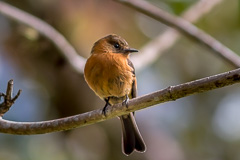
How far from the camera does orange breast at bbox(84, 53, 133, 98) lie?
4125 millimetres

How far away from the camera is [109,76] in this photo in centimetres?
411

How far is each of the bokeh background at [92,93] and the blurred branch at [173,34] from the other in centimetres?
40

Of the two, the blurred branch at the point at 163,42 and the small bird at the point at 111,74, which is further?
the blurred branch at the point at 163,42

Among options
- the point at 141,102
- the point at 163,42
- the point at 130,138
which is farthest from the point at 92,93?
the point at 141,102

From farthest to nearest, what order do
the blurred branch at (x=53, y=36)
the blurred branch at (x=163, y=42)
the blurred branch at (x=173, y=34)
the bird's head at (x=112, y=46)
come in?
the blurred branch at (x=163, y=42), the blurred branch at (x=53, y=36), the blurred branch at (x=173, y=34), the bird's head at (x=112, y=46)

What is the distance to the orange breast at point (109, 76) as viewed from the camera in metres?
4.12

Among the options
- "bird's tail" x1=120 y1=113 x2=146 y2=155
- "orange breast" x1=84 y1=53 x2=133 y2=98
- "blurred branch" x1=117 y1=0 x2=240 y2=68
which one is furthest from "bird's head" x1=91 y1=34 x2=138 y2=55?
"blurred branch" x1=117 y1=0 x2=240 y2=68

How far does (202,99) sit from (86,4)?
267cm

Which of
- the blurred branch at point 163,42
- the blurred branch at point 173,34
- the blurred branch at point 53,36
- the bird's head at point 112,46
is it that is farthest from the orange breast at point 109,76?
the blurred branch at point 163,42

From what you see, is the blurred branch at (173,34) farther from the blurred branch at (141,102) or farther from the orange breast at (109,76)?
the blurred branch at (141,102)

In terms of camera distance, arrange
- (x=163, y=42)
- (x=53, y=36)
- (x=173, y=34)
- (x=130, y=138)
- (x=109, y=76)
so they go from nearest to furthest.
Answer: (x=109, y=76) < (x=130, y=138) < (x=53, y=36) < (x=163, y=42) < (x=173, y=34)

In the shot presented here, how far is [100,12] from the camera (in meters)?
6.96

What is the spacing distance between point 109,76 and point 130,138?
2.96 ft

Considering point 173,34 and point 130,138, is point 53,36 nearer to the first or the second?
point 130,138
